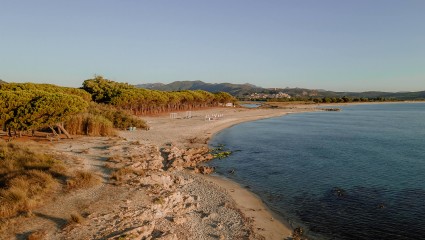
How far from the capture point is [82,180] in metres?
16.5

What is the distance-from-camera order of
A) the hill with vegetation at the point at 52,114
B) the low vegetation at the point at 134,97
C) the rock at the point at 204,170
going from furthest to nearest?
the low vegetation at the point at 134,97, the hill with vegetation at the point at 52,114, the rock at the point at 204,170

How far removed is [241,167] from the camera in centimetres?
2736

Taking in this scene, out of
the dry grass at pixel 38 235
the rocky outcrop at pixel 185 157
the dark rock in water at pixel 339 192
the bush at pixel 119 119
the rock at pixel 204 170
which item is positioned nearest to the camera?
the dry grass at pixel 38 235

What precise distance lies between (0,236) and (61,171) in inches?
278

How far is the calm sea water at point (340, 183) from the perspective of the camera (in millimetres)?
15445

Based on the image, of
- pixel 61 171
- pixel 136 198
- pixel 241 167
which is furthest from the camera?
pixel 241 167

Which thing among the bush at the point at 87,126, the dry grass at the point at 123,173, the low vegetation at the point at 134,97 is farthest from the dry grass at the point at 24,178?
the low vegetation at the point at 134,97

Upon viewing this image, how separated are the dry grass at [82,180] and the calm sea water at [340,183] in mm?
10254

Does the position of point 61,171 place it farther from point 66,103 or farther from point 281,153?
point 281,153

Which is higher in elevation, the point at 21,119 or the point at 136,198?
the point at 21,119

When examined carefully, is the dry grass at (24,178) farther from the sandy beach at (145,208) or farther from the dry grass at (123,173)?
the dry grass at (123,173)

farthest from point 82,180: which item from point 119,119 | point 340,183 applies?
point 119,119

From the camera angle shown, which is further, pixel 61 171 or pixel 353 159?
pixel 353 159

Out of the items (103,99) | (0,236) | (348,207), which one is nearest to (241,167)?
(348,207)
